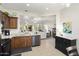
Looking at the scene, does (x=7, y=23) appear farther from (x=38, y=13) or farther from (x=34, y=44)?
(x=34, y=44)

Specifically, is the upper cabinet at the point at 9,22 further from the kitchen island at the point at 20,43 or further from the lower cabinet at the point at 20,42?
the lower cabinet at the point at 20,42

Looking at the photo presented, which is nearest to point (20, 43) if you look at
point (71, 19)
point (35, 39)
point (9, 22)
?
point (35, 39)

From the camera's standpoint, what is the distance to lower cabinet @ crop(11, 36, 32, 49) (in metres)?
4.56

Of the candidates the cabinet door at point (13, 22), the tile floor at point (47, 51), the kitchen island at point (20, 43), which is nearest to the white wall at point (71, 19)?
the tile floor at point (47, 51)

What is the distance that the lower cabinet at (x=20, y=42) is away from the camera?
456cm

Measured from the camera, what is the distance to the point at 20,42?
15.6ft

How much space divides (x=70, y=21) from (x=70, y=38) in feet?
2.14

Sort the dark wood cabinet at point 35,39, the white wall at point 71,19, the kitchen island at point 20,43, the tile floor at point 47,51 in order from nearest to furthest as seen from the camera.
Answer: the tile floor at point 47,51
the white wall at point 71,19
the kitchen island at point 20,43
the dark wood cabinet at point 35,39

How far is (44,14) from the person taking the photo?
3000 millimetres

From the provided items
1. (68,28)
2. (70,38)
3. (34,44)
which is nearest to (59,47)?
(70,38)

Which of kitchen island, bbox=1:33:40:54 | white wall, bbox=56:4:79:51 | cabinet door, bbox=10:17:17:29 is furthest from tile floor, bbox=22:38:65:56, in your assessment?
cabinet door, bbox=10:17:17:29

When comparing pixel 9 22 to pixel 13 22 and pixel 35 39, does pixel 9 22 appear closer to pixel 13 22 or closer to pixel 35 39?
pixel 13 22

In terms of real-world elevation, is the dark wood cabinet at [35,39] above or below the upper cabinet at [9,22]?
below

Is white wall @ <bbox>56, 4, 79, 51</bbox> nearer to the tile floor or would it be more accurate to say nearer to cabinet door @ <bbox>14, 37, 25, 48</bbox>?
the tile floor
